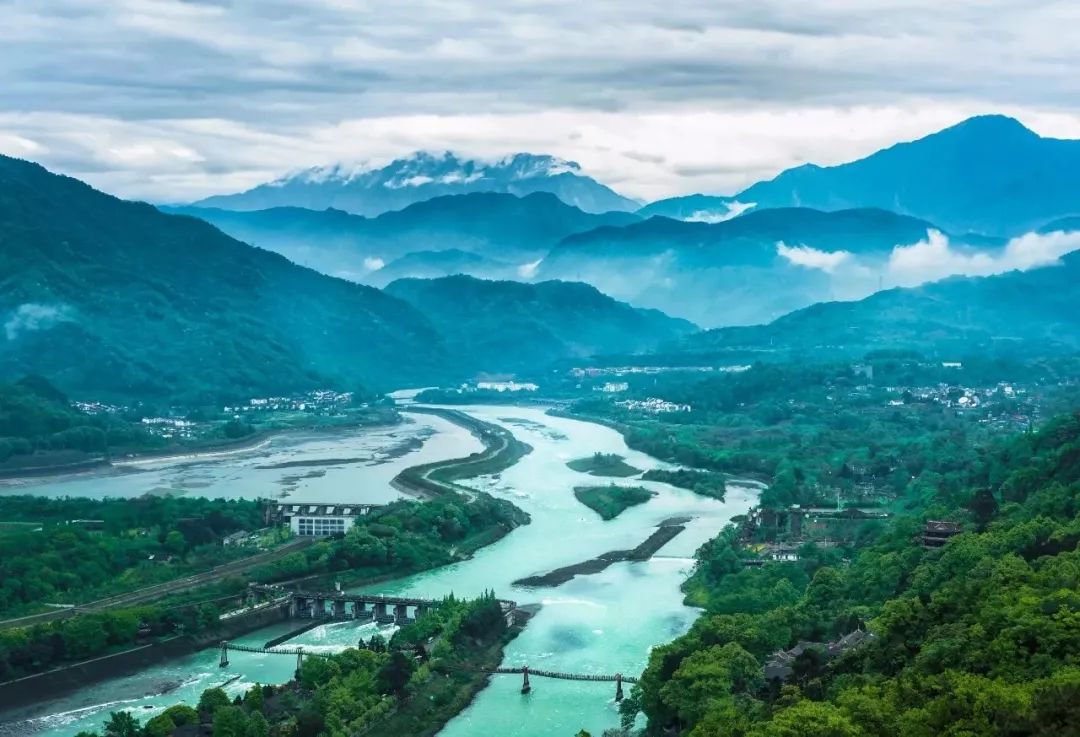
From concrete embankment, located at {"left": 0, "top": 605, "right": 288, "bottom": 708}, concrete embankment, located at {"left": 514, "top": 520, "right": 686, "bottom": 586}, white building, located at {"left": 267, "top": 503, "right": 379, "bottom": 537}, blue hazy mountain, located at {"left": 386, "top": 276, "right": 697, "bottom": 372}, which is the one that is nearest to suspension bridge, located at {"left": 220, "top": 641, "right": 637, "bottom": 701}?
concrete embankment, located at {"left": 0, "top": 605, "right": 288, "bottom": 708}

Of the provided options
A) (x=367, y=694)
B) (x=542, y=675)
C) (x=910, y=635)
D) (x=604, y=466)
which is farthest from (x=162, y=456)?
(x=910, y=635)

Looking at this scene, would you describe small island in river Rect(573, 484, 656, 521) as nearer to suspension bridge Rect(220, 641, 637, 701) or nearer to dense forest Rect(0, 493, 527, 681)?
dense forest Rect(0, 493, 527, 681)

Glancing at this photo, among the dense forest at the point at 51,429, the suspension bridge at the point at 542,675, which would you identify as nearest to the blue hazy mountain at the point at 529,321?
the dense forest at the point at 51,429

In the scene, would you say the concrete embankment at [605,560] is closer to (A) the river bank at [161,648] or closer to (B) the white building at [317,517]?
(A) the river bank at [161,648]

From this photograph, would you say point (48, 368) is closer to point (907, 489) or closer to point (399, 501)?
point (399, 501)

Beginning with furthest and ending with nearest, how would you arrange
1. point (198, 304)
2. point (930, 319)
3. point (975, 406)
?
point (930, 319) < point (198, 304) < point (975, 406)

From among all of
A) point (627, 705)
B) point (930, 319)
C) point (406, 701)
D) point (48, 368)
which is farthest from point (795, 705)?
point (930, 319)

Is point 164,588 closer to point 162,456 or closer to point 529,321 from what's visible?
point 162,456
